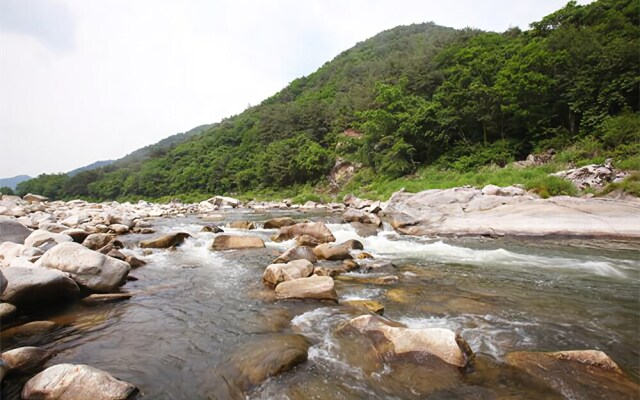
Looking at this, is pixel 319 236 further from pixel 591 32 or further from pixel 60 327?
pixel 591 32

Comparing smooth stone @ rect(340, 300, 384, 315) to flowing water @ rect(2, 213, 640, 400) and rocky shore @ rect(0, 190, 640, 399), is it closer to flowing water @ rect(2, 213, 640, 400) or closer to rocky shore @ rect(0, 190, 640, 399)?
rocky shore @ rect(0, 190, 640, 399)

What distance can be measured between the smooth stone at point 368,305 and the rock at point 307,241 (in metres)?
5.10

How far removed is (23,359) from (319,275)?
15.8 feet

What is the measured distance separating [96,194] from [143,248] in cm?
8613

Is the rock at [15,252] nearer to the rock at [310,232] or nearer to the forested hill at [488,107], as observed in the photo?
the rock at [310,232]

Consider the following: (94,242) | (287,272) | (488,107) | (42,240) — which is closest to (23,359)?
(287,272)

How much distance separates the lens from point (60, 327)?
4.79 metres

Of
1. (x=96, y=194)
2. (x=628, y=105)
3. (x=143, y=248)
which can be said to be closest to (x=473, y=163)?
(x=628, y=105)

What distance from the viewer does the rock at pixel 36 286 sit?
4988 millimetres

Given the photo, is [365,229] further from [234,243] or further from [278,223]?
[234,243]

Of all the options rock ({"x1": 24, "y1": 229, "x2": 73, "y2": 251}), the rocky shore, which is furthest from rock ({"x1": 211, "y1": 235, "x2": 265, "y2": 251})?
rock ({"x1": 24, "y1": 229, "x2": 73, "y2": 251})

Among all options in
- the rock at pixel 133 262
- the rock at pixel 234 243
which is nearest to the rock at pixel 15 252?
the rock at pixel 133 262

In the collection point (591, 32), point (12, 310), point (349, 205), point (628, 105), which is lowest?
point (349, 205)

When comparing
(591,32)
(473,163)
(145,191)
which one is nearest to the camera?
(591,32)
